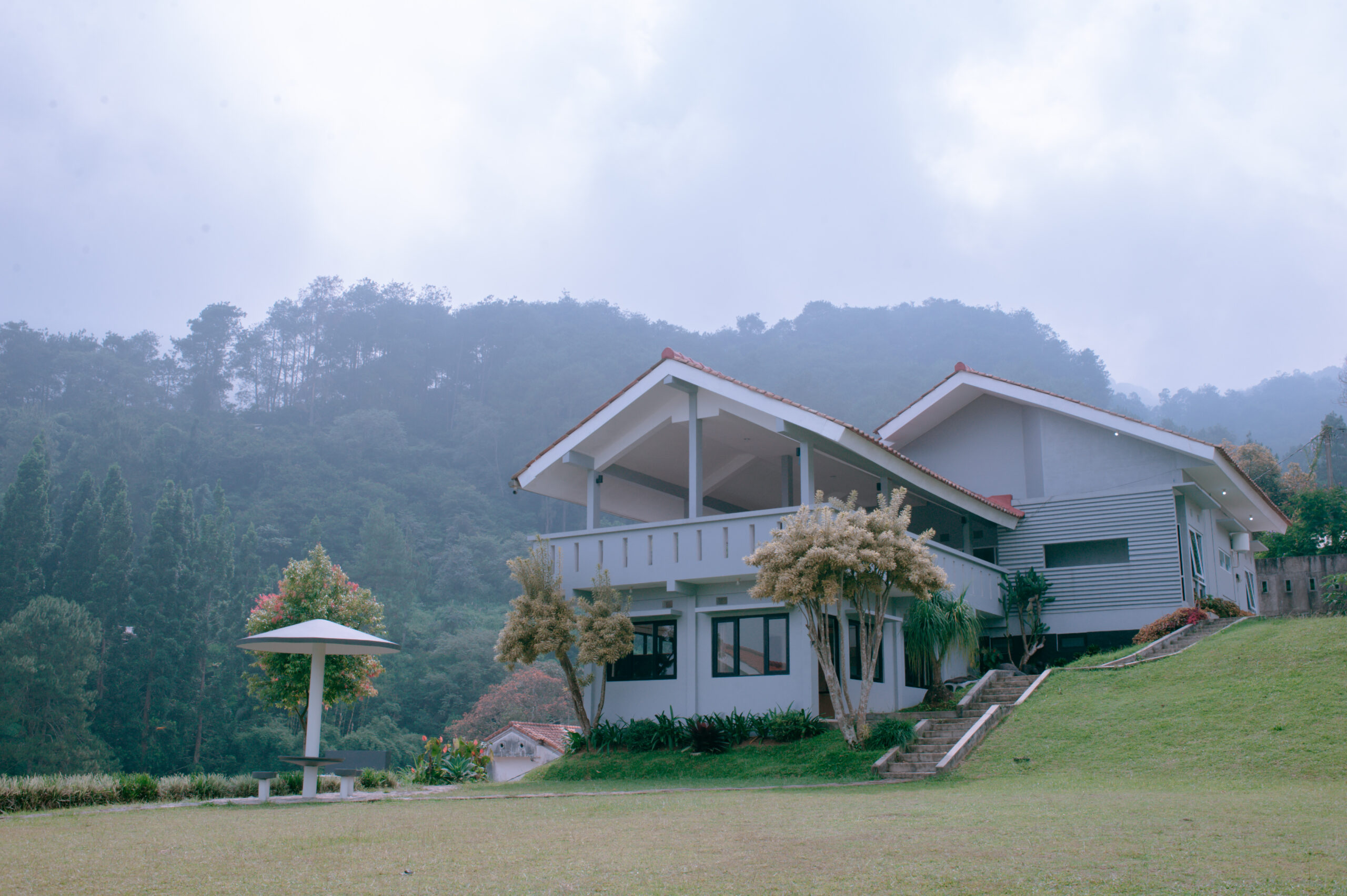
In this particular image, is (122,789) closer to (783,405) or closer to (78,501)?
(783,405)

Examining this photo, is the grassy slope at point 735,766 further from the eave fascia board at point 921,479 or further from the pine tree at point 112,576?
the pine tree at point 112,576

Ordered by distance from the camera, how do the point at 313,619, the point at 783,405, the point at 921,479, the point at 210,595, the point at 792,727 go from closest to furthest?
the point at 792,727, the point at 783,405, the point at 921,479, the point at 313,619, the point at 210,595

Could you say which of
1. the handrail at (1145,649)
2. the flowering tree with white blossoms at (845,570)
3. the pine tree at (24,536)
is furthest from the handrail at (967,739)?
the pine tree at (24,536)

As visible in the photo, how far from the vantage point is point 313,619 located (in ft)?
86.4

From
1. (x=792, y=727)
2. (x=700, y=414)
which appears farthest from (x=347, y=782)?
(x=700, y=414)

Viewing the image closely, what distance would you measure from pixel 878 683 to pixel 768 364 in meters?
70.1

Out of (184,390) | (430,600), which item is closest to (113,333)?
(184,390)

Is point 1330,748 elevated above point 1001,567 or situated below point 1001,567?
below

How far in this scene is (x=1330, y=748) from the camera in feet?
40.2

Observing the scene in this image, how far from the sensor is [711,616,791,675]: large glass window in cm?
1816

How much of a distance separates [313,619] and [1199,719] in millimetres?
20578

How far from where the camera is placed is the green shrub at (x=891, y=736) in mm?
15203

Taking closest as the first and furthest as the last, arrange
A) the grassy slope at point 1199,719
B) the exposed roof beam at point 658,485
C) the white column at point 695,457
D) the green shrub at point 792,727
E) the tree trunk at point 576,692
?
the grassy slope at point 1199,719 < the green shrub at point 792,727 < the tree trunk at point 576,692 < the white column at point 695,457 < the exposed roof beam at point 658,485

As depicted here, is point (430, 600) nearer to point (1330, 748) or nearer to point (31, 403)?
point (31, 403)
